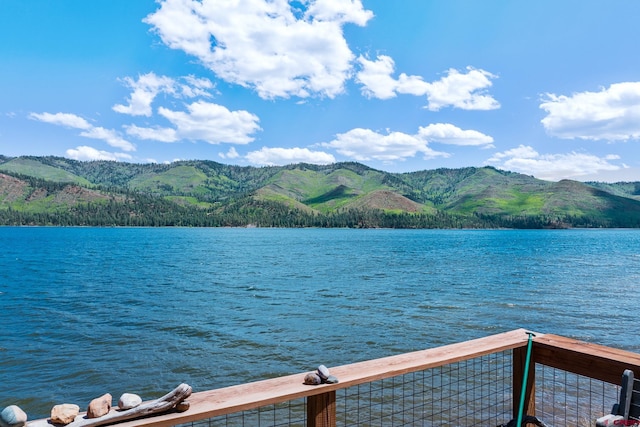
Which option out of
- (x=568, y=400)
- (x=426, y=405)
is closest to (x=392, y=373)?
(x=426, y=405)

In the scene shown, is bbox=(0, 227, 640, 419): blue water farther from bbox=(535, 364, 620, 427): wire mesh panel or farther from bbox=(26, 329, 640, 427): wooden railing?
bbox=(26, 329, 640, 427): wooden railing

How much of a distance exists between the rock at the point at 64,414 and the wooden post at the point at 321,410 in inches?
71.8

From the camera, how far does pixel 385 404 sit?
42.8 feet

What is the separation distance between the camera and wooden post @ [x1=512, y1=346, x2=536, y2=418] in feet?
16.8

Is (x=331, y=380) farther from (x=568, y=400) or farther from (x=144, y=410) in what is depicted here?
(x=568, y=400)

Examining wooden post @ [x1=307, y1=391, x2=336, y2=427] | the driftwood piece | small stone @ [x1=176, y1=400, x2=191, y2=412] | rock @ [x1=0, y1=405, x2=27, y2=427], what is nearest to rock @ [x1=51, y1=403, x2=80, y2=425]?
the driftwood piece

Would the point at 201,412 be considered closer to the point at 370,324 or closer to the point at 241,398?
the point at 241,398

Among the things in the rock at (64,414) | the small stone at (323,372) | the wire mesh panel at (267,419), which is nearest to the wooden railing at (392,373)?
the small stone at (323,372)

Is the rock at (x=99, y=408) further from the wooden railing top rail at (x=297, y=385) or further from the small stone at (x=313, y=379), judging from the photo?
the small stone at (x=313, y=379)

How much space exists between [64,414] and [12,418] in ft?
0.97

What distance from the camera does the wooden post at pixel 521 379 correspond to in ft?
16.8

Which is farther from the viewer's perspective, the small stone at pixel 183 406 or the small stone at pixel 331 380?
the small stone at pixel 331 380

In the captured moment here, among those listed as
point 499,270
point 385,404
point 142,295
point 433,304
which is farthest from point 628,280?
point 142,295

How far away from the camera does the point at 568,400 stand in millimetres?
13625
